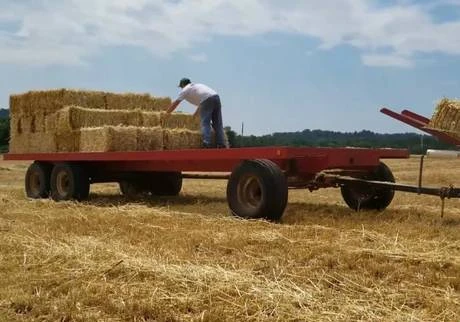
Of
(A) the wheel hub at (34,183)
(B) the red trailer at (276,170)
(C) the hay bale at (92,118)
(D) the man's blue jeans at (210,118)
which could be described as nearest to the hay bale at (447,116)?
(B) the red trailer at (276,170)

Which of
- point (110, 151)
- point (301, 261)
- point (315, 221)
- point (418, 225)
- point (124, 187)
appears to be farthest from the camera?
point (124, 187)

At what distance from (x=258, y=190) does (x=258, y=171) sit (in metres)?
0.40

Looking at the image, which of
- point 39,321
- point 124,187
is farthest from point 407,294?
point 124,187

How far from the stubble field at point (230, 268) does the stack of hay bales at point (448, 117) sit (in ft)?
3.64

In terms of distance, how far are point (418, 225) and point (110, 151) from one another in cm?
570

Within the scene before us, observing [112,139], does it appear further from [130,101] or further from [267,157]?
[267,157]

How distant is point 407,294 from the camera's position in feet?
13.2

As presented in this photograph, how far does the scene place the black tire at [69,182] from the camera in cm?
1116

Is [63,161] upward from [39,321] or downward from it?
upward

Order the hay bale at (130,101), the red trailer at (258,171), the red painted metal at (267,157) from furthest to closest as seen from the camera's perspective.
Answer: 1. the hay bale at (130,101)
2. the red painted metal at (267,157)
3. the red trailer at (258,171)

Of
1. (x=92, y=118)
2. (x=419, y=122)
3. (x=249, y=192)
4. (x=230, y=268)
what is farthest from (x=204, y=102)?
(x=230, y=268)

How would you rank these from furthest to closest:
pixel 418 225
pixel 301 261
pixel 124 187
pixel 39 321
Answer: pixel 124 187, pixel 418 225, pixel 301 261, pixel 39 321

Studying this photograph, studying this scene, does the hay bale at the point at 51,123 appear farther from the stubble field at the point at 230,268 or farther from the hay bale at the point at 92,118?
the stubble field at the point at 230,268

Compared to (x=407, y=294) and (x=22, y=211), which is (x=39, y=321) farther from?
(x=22, y=211)
